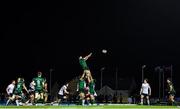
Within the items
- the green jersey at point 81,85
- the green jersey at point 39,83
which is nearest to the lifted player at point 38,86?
the green jersey at point 39,83

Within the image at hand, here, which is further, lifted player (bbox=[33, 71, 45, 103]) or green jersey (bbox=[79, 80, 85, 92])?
lifted player (bbox=[33, 71, 45, 103])

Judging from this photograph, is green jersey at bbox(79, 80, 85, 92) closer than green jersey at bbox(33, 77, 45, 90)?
Yes

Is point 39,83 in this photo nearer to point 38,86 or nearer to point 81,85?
point 38,86

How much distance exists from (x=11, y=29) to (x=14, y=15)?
583cm

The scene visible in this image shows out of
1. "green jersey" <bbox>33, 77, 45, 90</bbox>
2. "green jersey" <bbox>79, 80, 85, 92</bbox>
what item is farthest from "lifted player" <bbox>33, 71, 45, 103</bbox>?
"green jersey" <bbox>79, 80, 85, 92</bbox>

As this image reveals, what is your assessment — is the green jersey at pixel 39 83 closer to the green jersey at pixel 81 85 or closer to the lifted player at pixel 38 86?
the lifted player at pixel 38 86

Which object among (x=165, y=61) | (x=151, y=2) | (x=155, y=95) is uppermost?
(x=151, y=2)

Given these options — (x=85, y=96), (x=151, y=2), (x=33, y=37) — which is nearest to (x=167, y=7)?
(x=151, y=2)

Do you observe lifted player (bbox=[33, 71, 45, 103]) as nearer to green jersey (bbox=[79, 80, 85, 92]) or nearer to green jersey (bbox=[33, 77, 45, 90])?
green jersey (bbox=[33, 77, 45, 90])

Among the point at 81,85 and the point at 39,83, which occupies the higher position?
the point at 39,83

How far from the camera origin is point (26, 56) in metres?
81.7

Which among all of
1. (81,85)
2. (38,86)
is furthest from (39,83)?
(81,85)

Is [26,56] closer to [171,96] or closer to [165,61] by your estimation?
[165,61]

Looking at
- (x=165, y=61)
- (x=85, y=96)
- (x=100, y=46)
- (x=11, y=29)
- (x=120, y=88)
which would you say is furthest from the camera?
→ (x=120, y=88)
